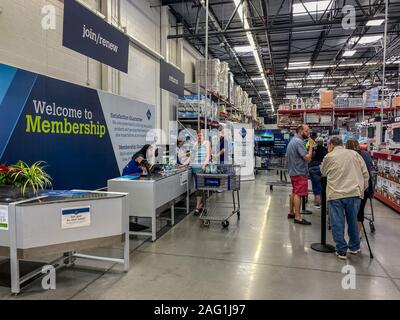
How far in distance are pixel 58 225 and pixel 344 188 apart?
316 cm

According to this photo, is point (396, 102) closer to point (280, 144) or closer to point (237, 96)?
point (280, 144)

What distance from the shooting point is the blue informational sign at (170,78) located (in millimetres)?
5395

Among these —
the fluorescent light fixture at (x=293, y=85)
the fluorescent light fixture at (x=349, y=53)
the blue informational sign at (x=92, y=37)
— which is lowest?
the blue informational sign at (x=92, y=37)

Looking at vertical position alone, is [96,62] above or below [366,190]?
above

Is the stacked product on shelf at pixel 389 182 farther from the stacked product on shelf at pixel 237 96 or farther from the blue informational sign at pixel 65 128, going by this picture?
the stacked product on shelf at pixel 237 96

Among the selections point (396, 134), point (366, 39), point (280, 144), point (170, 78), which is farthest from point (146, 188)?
point (366, 39)

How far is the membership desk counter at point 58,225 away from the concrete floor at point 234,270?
1.09 ft

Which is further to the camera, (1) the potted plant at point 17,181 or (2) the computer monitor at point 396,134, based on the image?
(2) the computer monitor at point 396,134

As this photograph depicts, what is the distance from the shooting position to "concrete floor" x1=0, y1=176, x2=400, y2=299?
9.43 ft

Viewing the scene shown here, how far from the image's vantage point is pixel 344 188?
359 cm

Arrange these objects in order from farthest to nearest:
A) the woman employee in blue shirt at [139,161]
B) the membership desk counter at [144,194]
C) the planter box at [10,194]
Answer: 1. the woman employee in blue shirt at [139,161]
2. the membership desk counter at [144,194]
3. the planter box at [10,194]

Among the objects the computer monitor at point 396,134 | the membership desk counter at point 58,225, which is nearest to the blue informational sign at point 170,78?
the membership desk counter at point 58,225
